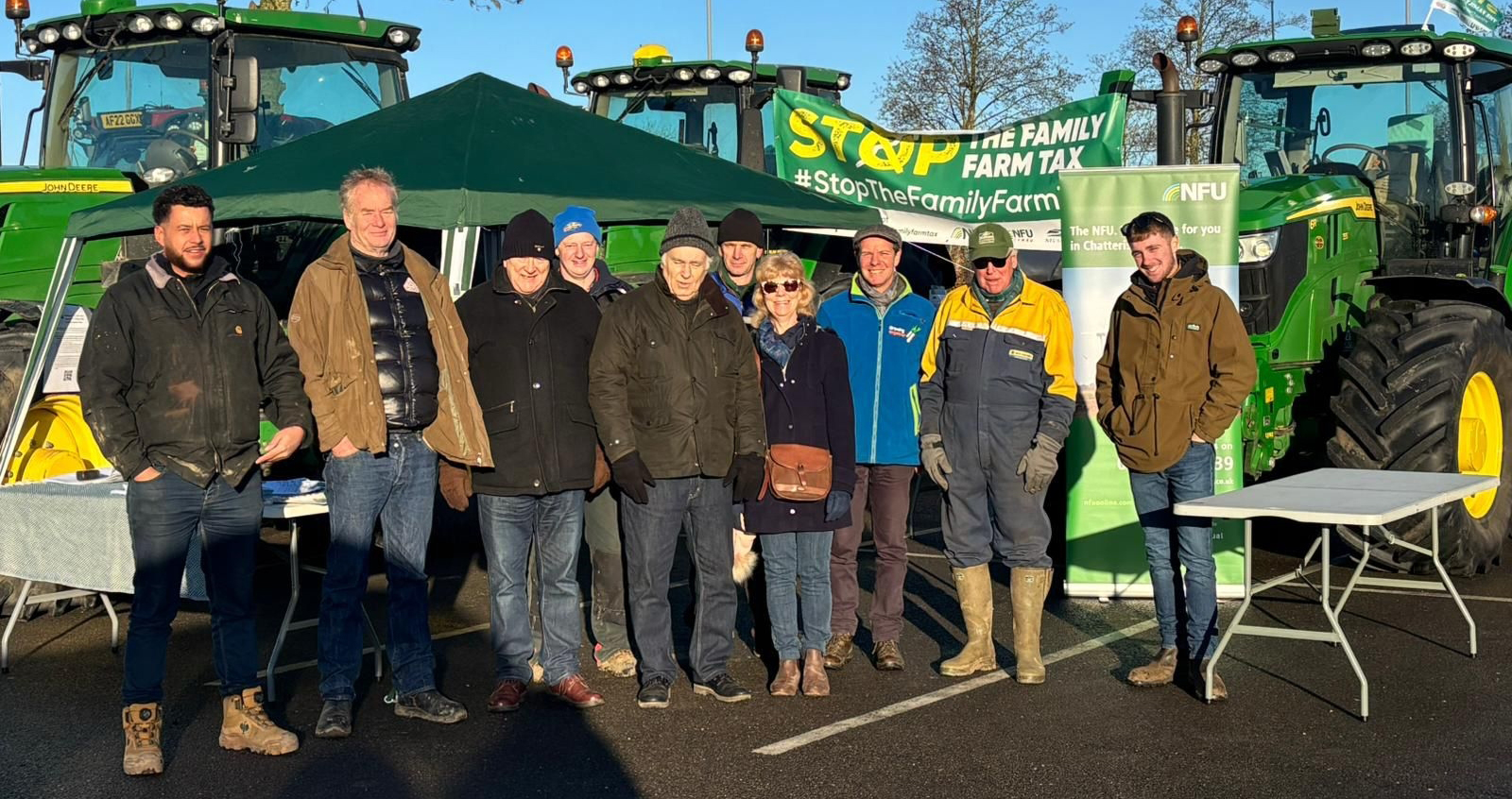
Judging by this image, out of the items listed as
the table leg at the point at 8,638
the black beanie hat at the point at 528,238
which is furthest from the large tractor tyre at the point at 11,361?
the black beanie hat at the point at 528,238

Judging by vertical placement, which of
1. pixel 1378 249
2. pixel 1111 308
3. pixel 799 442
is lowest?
pixel 799 442

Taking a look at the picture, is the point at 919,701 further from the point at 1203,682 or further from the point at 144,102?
the point at 144,102

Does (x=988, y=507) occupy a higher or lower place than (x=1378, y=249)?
lower

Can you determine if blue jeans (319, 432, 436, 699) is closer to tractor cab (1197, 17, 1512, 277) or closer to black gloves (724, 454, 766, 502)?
black gloves (724, 454, 766, 502)

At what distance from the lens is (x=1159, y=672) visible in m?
6.20

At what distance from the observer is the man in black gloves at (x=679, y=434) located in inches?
233

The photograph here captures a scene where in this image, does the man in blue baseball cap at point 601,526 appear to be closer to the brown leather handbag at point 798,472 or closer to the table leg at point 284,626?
the brown leather handbag at point 798,472

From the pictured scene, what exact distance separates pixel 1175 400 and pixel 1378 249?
12.8ft

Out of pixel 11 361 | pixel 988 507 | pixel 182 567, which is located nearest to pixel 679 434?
pixel 988 507

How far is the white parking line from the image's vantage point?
18.0ft

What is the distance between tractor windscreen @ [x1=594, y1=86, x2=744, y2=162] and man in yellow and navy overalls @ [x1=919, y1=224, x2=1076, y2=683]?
630 cm

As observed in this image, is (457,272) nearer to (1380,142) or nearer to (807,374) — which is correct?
(807,374)

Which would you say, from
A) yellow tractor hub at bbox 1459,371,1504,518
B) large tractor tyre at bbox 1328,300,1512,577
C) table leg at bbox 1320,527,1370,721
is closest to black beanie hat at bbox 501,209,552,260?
table leg at bbox 1320,527,1370,721

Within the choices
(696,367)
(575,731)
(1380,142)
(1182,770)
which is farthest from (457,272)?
(1380,142)
